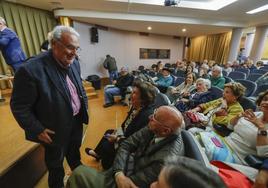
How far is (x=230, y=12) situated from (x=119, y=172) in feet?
19.7

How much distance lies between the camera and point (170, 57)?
9852 millimetres

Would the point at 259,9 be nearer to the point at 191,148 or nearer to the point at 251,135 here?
the point at 251,135

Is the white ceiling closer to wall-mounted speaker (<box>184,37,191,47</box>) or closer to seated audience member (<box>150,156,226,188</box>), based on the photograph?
wall-mounted speaker (<box>184,37,191,47</box>)

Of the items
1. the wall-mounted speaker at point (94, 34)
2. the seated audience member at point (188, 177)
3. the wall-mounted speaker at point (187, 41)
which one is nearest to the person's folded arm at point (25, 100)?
the seated audience member at point (188, 177)

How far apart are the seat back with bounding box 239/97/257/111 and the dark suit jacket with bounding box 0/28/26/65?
305cm

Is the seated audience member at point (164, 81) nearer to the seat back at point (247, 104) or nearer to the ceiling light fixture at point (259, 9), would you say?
the seat back at point (247, 104)

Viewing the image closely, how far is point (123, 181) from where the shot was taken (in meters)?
0.96

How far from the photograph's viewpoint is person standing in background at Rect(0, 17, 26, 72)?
83.2 inches

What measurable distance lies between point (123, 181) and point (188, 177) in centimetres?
63

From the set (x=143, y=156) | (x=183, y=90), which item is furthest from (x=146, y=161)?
(x=183, y=90)

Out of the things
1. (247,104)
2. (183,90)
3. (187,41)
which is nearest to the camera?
(247,104)

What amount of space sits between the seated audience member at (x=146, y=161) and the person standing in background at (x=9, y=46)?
6.45 feet

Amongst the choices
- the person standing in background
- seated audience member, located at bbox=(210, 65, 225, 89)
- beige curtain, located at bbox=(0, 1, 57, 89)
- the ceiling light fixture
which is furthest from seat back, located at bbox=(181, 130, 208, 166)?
the ceiling light fixture

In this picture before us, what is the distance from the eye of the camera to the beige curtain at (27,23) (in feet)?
12.5
